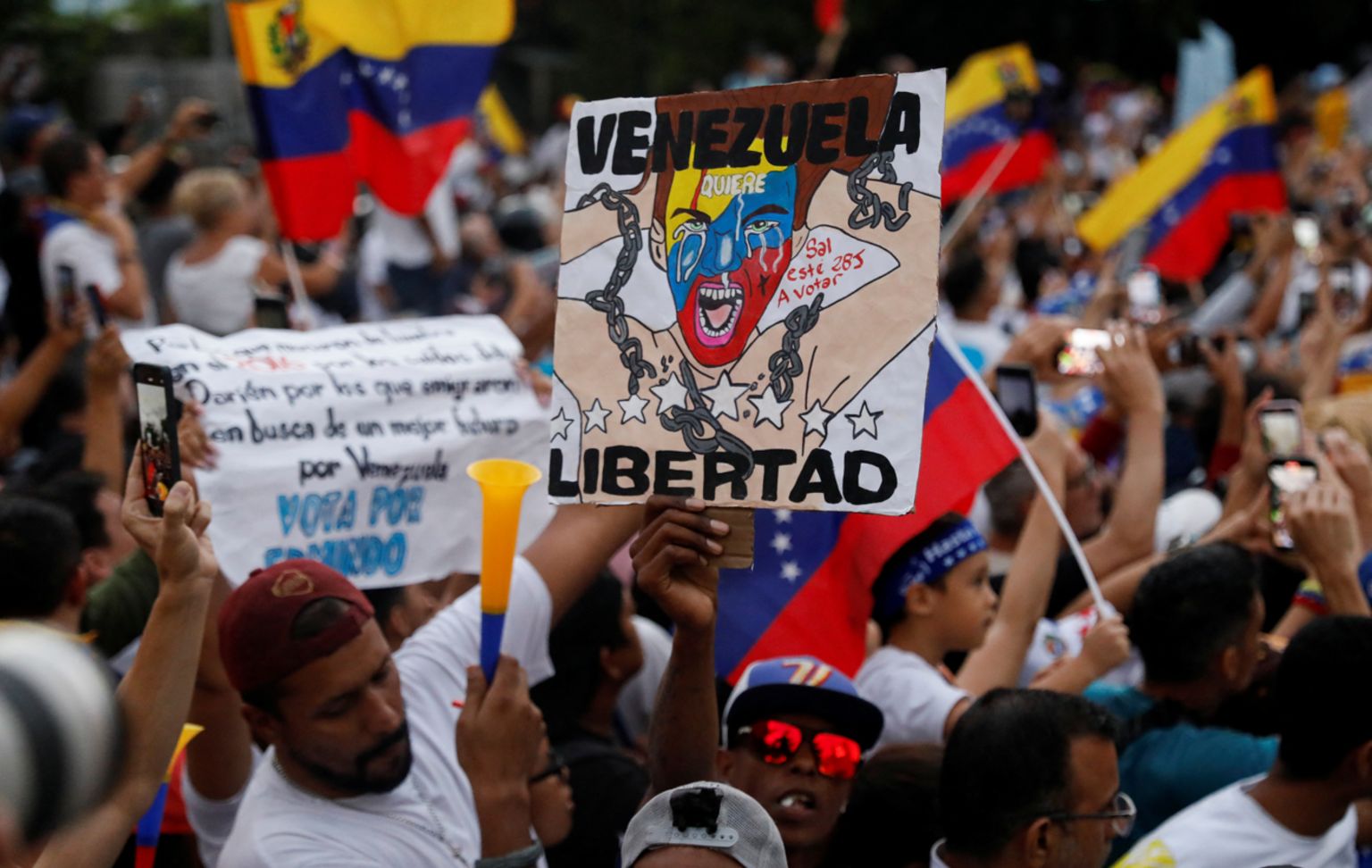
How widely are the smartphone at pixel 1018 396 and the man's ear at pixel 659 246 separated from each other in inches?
77.9

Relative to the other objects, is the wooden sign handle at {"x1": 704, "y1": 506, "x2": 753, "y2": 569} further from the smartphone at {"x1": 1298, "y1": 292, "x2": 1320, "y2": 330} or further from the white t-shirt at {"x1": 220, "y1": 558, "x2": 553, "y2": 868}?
the smartphone at {"x1": 1298, "y1": 292, "x2": 1320, "y2": 330}

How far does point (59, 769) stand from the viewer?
941 mm

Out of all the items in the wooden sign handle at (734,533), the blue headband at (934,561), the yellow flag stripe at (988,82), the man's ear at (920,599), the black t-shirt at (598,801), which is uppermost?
the yellow flag stripe at (988,82)

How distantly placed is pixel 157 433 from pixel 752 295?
113cm

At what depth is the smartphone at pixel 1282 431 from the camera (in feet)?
14.7

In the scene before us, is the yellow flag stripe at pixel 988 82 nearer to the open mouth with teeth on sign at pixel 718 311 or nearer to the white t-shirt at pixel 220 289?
the white t-shirt at pixel 220 289

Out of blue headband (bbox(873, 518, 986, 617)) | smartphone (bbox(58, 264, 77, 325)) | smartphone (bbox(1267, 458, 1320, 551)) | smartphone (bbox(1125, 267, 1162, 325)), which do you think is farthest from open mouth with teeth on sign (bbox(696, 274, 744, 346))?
smartphone (bbox(1125, 267, 1162, 325))

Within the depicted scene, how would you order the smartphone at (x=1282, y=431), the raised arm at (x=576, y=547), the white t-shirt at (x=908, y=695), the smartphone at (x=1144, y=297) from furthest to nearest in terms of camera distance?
the smartphone at (x=1144, y=297)
the smartphone at (x=1282, y=431)
the white t-shirt at (x=908, y=695)
the raised arm at (x=576, y=547)

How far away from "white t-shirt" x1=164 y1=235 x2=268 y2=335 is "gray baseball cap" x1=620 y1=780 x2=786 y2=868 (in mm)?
5758

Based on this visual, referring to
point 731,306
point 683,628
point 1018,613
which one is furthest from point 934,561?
point 731,306

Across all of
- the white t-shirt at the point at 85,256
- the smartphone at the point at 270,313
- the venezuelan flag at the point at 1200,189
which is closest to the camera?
the smartphone at the point at 270,313

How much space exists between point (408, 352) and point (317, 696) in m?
1.33

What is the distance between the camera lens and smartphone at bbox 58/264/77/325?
5.72 m

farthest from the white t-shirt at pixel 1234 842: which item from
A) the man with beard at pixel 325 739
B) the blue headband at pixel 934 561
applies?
the man with beard at pixel 325 739
